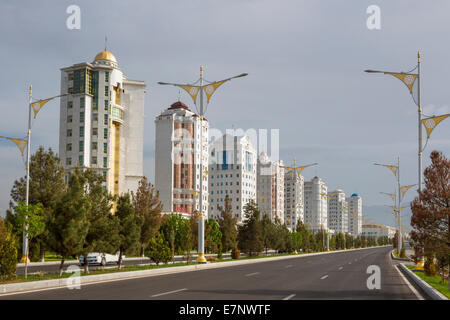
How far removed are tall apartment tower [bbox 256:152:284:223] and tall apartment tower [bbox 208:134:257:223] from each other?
9728mm

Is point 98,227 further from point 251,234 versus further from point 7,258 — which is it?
point 251,234

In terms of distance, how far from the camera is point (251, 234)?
46.9m

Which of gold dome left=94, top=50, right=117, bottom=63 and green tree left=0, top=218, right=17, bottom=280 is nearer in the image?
green tree left=0, top=218, right=17, bottom=280

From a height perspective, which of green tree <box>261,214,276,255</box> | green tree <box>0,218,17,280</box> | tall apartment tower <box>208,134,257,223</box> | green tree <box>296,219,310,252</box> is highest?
tall apartment tower <box>208,134,257,223</box>

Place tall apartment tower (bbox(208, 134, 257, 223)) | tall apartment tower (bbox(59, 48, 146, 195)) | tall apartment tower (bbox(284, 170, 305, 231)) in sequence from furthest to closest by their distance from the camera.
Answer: tall apartment tower (bbox(284, 170, 305, 231)) → tall apartment tower (bbox(208, 134, 257, 223)) → tall apartment tower (bbox(59, 48, 146, 195))

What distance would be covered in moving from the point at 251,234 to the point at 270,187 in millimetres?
129803

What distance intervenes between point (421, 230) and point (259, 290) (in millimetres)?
6082

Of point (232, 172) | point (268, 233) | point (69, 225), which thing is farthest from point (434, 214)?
point (232, 172)

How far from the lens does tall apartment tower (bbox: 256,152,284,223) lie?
174750 mm

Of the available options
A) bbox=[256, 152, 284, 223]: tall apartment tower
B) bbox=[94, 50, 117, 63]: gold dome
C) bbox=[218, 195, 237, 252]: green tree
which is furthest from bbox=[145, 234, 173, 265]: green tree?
bbox=[256, 152, 284, 223]: tall apartment tower

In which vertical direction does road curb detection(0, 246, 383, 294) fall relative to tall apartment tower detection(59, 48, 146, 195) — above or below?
below

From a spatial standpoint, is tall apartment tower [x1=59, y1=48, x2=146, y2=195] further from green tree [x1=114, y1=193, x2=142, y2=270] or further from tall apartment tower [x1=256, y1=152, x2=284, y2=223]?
tall apartment tower [x1=256, y1=152, x2=284, y2=223]

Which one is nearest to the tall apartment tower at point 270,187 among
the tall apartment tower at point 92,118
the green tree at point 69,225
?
the tall apartment tower at point 92,118
